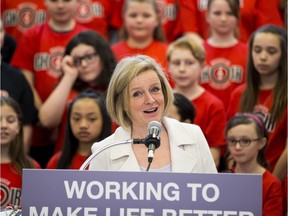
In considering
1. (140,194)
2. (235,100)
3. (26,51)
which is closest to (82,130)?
(235,100)

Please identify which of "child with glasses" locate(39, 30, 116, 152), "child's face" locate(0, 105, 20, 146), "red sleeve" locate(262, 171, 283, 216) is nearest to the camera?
"red sleeve" locate(262, 171, 283, 216)

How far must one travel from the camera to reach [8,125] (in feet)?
20.4

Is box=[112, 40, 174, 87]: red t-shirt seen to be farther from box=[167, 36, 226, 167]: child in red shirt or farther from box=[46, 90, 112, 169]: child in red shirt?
box=[46, 90, 112, 169]: child in red shirt

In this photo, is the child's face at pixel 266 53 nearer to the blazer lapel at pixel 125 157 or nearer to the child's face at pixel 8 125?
the child's face at pixel 8 125

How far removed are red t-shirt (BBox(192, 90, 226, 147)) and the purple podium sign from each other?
2648 mm

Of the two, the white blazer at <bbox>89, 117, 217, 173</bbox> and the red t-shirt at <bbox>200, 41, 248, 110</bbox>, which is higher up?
the red t-shirt at <bbox>200, 41, 248, 110</bbox>

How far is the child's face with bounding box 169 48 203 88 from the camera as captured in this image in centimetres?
670

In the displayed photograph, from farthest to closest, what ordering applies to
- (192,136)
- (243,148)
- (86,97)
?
1. (86,97)
2. (243,148)
3. (192,136)

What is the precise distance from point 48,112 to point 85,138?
76 centimetres

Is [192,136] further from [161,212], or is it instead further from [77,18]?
[77,18]

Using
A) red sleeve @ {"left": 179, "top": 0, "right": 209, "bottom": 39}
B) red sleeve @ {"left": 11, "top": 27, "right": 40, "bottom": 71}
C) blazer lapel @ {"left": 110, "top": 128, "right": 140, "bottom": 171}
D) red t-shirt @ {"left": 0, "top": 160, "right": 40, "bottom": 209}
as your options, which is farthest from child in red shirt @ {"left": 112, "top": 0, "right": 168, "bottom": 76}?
blazer lapel @ {"left": 110, "top": 128, "right": 140, "bottom": 171}

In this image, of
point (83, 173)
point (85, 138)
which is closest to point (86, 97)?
point (85, 138)

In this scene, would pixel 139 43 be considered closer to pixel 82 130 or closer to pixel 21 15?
pixel 21 15

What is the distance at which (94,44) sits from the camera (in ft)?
22.6
